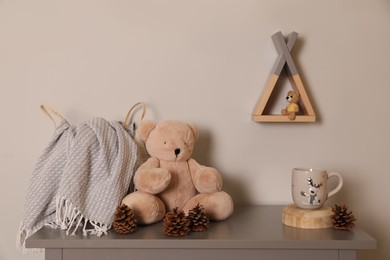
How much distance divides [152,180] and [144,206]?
2.6 inches

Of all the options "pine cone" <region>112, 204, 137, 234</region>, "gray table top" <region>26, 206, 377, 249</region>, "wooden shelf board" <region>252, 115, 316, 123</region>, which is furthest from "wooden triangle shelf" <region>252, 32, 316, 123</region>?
"pine cone" <region>112, 204, 137, 234</region>

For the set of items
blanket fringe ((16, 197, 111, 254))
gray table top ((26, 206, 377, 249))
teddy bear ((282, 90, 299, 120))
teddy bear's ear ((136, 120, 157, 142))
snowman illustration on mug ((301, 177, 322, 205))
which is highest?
teddy bear ((282, 90, 299, 120))

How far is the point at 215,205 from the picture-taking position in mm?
1027

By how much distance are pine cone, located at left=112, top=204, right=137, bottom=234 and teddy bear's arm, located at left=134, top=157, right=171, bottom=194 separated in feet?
0.30

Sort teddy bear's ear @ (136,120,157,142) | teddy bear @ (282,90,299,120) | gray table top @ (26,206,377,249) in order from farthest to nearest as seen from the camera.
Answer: teddy bear @ (282,90,299,120)
teddy bear's ear @ (136,120,157,142)
gray table top @ (26,206,377,249)

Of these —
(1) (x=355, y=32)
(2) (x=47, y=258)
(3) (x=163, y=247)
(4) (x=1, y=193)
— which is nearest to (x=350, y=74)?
(1) (x=355, y=32)

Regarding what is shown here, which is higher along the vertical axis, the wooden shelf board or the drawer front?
the wooden shelf board

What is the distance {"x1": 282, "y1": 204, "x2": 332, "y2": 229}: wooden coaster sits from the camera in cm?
97

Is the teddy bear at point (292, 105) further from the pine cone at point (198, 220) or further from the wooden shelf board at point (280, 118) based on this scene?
the pine cone at point (198, 220)

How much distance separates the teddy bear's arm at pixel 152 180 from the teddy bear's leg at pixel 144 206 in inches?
0.7

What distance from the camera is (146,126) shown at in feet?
3.58

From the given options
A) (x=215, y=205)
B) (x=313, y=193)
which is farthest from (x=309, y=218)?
(x=215, y=205)

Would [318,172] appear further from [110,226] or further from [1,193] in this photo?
[1,193]

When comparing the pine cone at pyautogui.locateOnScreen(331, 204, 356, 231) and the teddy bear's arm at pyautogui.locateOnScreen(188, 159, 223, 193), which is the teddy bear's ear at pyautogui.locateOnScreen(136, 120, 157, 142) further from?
the pine cone at pyautogui.locateOnScreen(331, 204, 356, 231)
